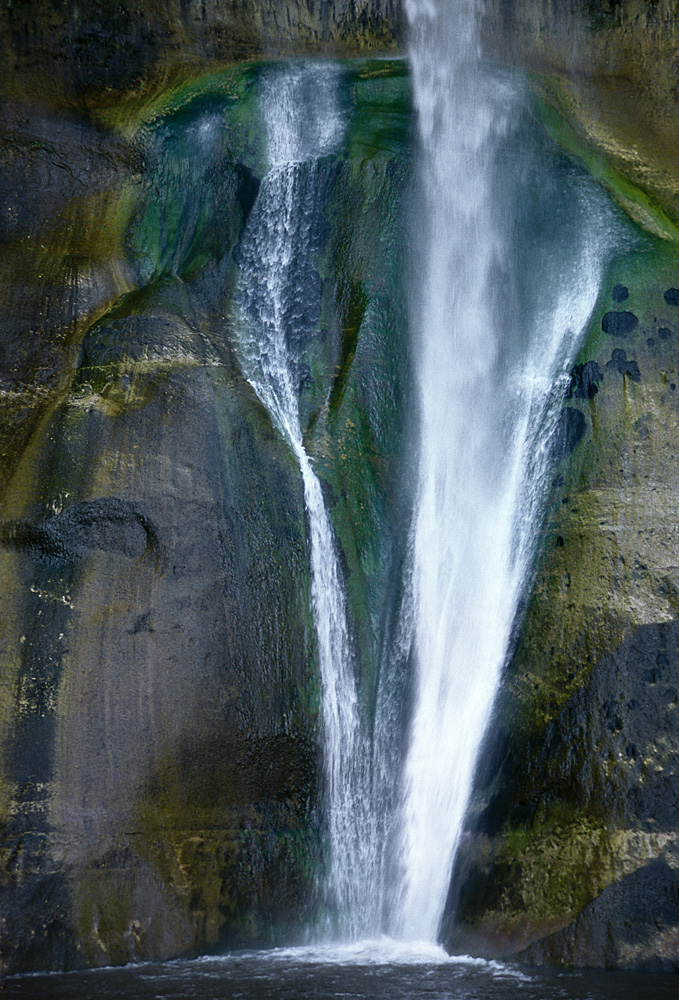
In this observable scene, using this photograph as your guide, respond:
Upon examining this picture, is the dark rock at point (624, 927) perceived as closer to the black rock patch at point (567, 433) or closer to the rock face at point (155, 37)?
the black rock patch at point (567, 433)

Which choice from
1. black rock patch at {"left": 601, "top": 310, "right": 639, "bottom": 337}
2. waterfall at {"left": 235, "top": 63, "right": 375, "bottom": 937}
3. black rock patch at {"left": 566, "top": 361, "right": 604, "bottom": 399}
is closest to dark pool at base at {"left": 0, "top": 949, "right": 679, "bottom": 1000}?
waterfall at {"left": 235, "top": 63, "right": 375, "bottom": 937}

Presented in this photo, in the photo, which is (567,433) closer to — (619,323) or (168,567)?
(619,323)

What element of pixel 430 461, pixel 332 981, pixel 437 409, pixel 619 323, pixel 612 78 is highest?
pixel 612 78

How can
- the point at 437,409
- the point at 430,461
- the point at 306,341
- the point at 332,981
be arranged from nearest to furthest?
the point at 332,981
the point at 430,461
the point at 437,409
the point at 306,341

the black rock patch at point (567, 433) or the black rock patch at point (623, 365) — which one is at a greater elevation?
the black rock patch at point (623, 365)

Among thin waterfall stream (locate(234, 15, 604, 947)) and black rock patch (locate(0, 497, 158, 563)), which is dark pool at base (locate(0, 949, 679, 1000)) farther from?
black rock patch (locate(0, 497, 158, 563))

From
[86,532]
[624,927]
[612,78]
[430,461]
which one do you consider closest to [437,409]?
[430,461]

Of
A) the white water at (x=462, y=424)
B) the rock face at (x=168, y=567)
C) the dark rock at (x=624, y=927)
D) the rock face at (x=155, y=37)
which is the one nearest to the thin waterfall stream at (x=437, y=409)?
the white water at (x=462, y=424)

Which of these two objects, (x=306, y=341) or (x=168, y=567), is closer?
(x=168, y=567)
